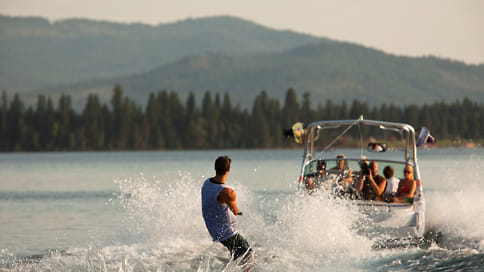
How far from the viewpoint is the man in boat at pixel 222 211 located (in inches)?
388

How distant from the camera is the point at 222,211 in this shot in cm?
1005

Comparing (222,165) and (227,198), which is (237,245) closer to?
(227,198)

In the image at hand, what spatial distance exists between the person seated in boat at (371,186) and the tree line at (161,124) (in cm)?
Answer: 16652

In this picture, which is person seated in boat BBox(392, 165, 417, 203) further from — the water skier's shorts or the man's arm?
the man's arm

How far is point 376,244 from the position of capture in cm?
1369

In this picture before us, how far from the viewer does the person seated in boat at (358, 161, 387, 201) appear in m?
14.4

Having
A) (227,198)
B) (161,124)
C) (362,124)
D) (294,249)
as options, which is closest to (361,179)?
(362,124)

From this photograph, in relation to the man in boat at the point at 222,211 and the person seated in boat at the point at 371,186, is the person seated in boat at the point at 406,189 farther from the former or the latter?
the man in boat at the point at 222,211

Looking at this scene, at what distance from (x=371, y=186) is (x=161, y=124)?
582 ft

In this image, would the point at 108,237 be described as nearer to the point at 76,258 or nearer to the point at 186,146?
the point at 76,258

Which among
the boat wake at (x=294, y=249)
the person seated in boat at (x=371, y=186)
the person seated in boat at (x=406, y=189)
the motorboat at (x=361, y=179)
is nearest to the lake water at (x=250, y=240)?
the boat wake at (x=294, y=249)

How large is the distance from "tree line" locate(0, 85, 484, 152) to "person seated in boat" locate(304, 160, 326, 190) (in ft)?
544

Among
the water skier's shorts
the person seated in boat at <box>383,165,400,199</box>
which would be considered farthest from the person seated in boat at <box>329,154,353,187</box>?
the water skier's shorts

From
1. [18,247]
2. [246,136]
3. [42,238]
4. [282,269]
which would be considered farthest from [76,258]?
[246,136]
